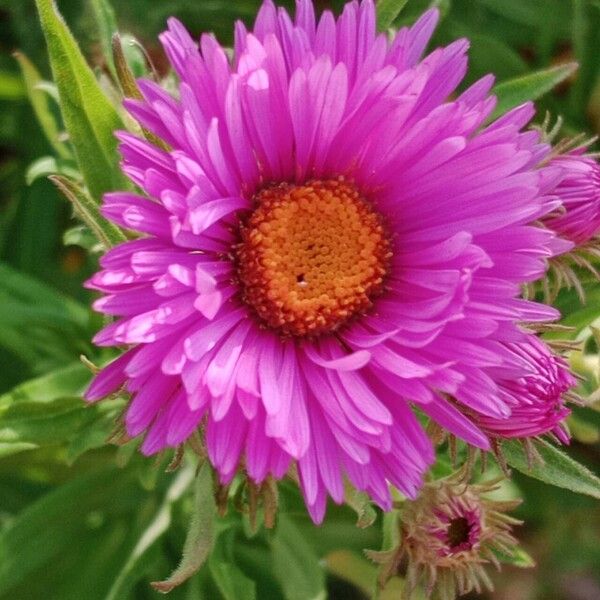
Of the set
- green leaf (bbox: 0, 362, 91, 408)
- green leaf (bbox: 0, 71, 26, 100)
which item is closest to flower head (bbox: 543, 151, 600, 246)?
green leaf (bbox: 0, 362, 91, 408)

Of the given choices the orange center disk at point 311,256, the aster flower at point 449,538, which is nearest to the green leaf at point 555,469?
the aster flower at point 449,538

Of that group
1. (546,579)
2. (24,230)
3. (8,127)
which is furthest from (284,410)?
(546,579)

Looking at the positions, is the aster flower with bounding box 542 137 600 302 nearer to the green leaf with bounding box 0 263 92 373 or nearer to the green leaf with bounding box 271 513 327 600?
the green leaf with bounding box 271 513 327 600

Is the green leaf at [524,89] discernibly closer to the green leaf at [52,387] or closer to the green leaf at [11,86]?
the green leaf at [52,387]

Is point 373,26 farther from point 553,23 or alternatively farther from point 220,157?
point 553,23

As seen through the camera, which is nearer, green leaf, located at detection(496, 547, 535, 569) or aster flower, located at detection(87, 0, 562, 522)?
aster flower, located at detection(87, 0, 562, 522)
